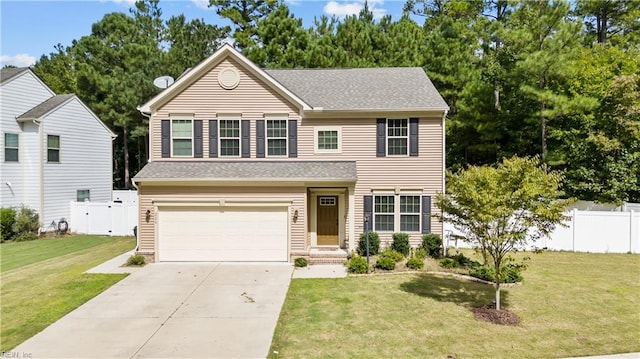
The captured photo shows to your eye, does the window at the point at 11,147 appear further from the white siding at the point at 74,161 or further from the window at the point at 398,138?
the window at the point at 398,138

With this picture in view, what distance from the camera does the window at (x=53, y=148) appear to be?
20.6m

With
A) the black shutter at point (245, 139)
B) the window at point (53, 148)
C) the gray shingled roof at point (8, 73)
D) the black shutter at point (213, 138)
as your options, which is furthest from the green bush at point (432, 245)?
the gray shingled roof at point (8, 73)

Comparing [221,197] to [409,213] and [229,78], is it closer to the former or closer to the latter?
[229,78]

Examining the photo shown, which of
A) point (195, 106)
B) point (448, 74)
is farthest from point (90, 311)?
point (448, 74)

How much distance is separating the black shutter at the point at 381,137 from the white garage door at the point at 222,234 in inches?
176

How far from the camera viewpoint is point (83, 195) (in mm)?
22734

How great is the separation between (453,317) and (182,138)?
1201 cm

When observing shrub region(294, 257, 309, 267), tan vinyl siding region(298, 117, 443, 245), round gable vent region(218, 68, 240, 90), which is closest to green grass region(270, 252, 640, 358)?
shrub region(294, 257, 309, 267)

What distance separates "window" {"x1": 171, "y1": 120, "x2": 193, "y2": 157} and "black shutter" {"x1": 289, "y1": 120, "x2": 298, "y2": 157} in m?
4.04

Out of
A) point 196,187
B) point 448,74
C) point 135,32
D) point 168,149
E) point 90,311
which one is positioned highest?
point 135,32

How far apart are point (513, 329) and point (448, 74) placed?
68.0 feet

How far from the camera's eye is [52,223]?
20.4 metres

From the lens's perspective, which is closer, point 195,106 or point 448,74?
point 195,106

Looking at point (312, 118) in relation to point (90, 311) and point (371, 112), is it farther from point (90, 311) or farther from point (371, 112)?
point (90, 311)
